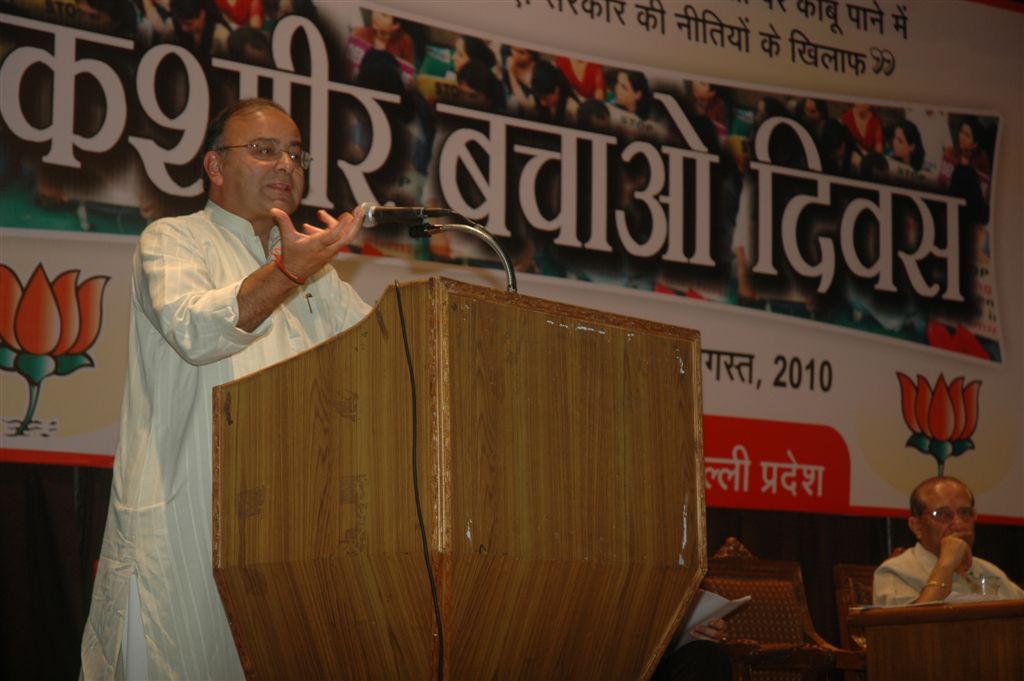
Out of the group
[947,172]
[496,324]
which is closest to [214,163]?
[496,324]

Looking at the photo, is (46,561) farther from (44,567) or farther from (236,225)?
(236,225)

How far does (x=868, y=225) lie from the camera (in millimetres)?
6051

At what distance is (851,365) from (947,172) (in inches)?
46.9

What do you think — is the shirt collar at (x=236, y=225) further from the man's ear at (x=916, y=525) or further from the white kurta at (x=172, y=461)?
the man's ear at (x=916, y=525)

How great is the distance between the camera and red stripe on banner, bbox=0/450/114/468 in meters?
4.03

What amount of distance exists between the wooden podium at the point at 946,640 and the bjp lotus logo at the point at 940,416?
1942mm

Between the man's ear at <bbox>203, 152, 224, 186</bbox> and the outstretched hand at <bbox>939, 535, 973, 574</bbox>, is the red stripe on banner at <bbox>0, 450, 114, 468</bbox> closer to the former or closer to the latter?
the man's ear at <bbox>203, 152, 224, 186</bbox>

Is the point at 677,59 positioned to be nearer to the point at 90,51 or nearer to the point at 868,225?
the point at 868,225

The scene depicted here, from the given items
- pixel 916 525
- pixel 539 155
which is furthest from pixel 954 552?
pixel 539 155

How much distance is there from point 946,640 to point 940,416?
219 centimetres

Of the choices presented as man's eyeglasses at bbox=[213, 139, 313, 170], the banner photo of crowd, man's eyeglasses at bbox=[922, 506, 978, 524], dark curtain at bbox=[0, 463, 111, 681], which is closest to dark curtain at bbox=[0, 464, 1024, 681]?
dark curtain at bbox=[0, 463, 111, 681]

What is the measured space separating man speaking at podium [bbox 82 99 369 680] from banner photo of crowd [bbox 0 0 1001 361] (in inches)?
71.2

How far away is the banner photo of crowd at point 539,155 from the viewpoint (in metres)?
4.29

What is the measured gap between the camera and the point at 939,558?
4.59m
